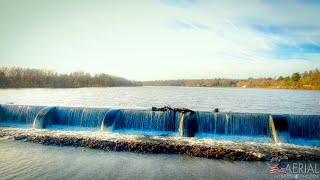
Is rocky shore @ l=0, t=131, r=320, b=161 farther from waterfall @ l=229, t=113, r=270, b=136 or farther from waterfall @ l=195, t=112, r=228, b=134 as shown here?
waterfall @ l=229, t=113, r=270, b=136

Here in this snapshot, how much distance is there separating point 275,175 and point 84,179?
6125 millimetres

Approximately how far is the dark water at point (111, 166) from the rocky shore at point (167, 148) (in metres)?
0.51

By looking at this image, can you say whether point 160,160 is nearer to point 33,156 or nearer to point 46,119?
point 33,156

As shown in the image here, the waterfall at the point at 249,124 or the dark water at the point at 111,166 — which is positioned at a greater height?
the waterfall at the point at 249,124

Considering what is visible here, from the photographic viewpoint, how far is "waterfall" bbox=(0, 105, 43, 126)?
1772 cm

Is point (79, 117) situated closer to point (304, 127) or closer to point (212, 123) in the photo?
point (212, 123)

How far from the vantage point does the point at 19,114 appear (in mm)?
18094

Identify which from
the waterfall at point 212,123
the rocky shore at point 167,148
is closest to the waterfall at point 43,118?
the rocky shore at point 167,148

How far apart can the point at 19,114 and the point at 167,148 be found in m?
11.5

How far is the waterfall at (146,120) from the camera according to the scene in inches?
624

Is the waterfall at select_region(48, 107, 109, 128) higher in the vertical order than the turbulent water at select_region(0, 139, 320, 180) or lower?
higher

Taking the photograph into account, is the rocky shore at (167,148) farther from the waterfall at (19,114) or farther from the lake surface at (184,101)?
the lake surface at (184,101)

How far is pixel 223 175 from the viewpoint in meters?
8.98

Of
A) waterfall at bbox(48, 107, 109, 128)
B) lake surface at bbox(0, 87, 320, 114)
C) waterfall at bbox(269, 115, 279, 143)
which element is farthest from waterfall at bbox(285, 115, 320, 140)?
lake surface at bbox(0, 87, 320, 114)
